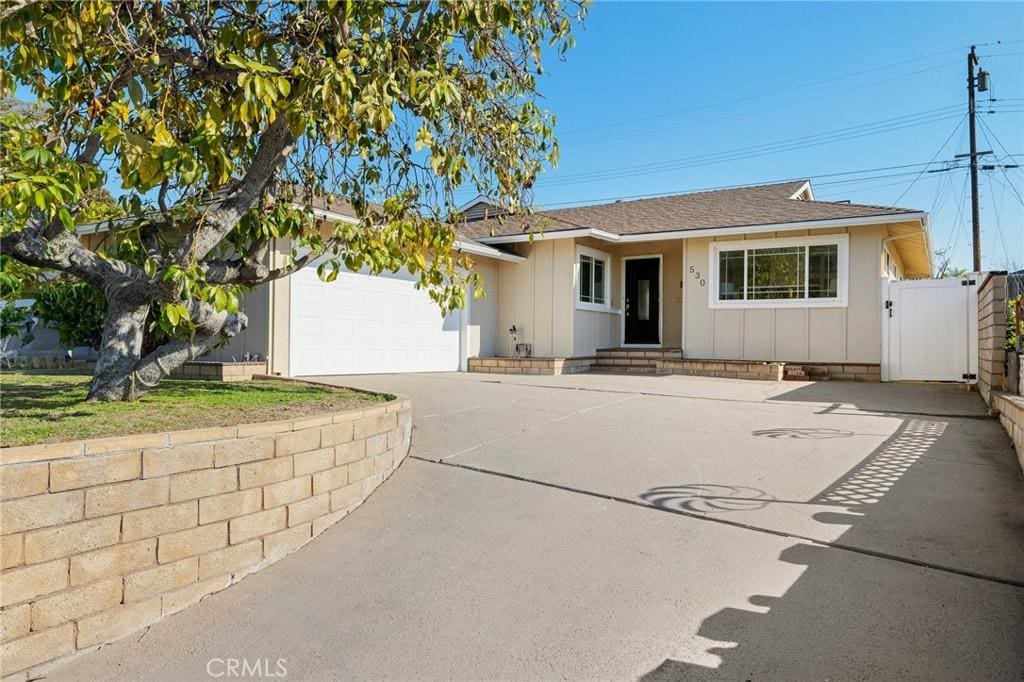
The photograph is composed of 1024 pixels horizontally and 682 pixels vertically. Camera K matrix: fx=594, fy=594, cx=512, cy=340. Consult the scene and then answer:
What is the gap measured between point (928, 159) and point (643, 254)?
569 inches

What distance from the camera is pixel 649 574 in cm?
316

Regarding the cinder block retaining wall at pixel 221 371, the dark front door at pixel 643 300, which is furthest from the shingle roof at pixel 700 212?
the cinder block retaining wall at pixel 221 371

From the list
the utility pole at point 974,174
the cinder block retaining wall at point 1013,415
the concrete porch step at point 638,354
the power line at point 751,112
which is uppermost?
the power line at point 751,112

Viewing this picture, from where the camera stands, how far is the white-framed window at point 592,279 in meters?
13.4

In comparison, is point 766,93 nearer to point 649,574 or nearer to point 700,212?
point 700,212

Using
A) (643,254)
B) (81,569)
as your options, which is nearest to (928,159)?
(643,254)

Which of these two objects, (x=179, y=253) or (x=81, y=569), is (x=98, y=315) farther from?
(x=81, y=569)

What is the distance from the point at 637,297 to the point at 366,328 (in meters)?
7.30

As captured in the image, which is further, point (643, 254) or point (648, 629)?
point (643, 254)

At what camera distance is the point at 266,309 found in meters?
9.34

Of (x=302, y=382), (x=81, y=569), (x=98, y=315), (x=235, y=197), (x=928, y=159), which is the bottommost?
(x=81, y=569)
